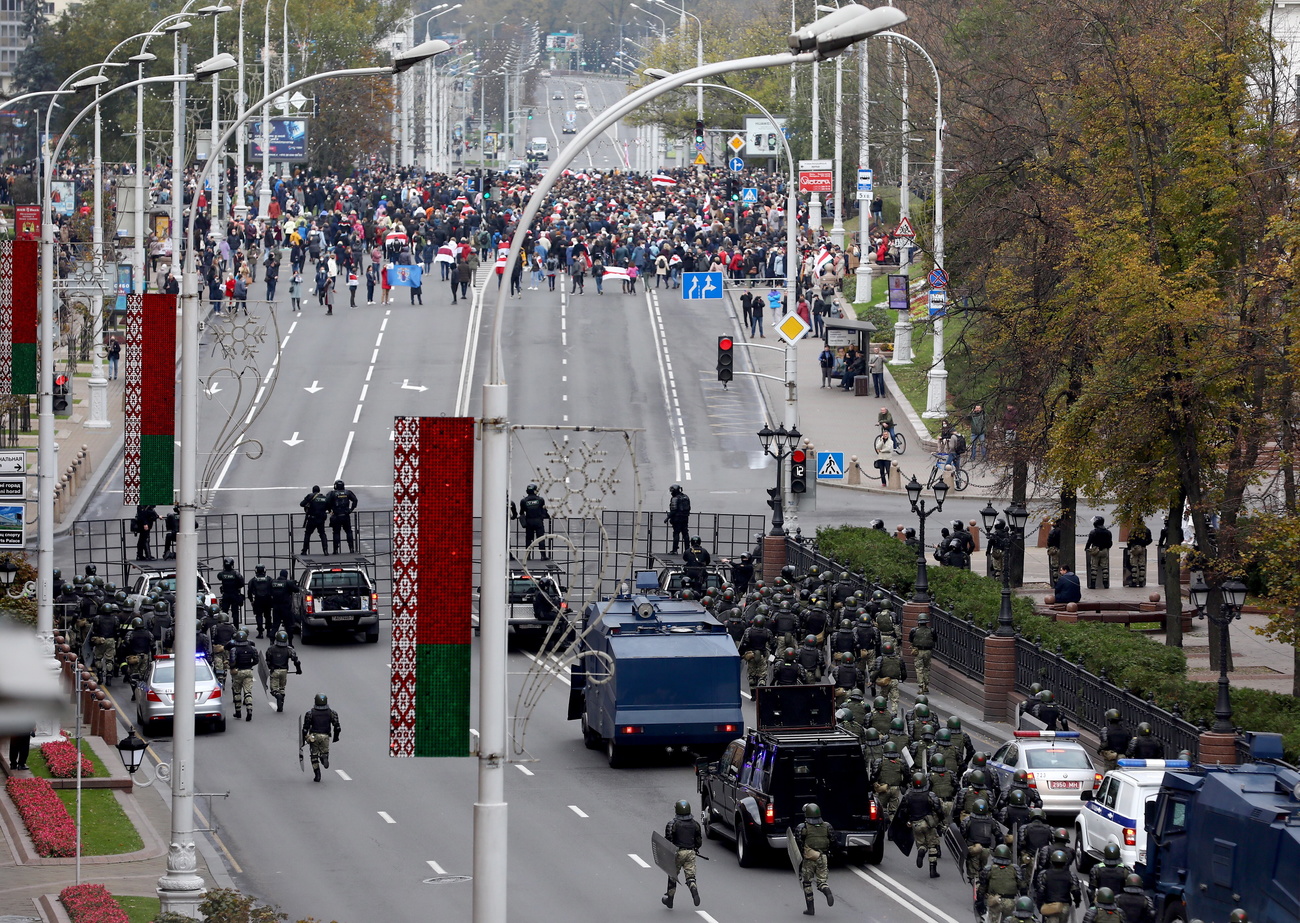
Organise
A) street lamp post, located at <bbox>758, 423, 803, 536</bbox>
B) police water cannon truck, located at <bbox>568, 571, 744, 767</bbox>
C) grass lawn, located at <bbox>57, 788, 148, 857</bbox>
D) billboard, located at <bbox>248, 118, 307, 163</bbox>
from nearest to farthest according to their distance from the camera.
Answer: grass lawn, located at <bbox>57, 788, 148, 857</bbox>, police water cannon truck, located at <bbox>568, 571, 744, 767</bbox>, street lamp post, located at <bbox>758, 423, 803, 536</bbox>, billboard, located at <bbox>248, 118, 307, 163</bbox>

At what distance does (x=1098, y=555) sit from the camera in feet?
141

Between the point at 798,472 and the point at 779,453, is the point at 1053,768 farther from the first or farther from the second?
the point at 798,472

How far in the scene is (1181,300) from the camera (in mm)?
31688

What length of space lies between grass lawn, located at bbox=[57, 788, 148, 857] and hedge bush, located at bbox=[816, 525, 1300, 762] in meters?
13.9

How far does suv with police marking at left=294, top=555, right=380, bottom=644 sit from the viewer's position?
3897 centimetres

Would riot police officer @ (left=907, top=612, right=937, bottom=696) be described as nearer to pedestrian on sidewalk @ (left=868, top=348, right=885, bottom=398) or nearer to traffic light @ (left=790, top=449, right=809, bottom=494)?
traffic light @ (left=790, top=449, right=809, bottom=494)

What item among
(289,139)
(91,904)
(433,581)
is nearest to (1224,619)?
(91,904)

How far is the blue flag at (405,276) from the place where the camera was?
2857 inches

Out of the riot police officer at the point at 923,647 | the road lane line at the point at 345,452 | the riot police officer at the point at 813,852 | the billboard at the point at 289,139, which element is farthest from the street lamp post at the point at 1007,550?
the billboard at the point at 289,139

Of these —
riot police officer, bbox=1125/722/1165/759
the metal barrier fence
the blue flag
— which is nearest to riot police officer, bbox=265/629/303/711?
the metal barrier fence

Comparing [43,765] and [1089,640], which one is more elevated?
[1089,640]

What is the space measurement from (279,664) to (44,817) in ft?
27.9

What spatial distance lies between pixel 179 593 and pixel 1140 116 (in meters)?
21.5

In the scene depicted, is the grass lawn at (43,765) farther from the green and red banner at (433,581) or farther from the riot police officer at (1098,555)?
the riot police officer at (1098,555)
